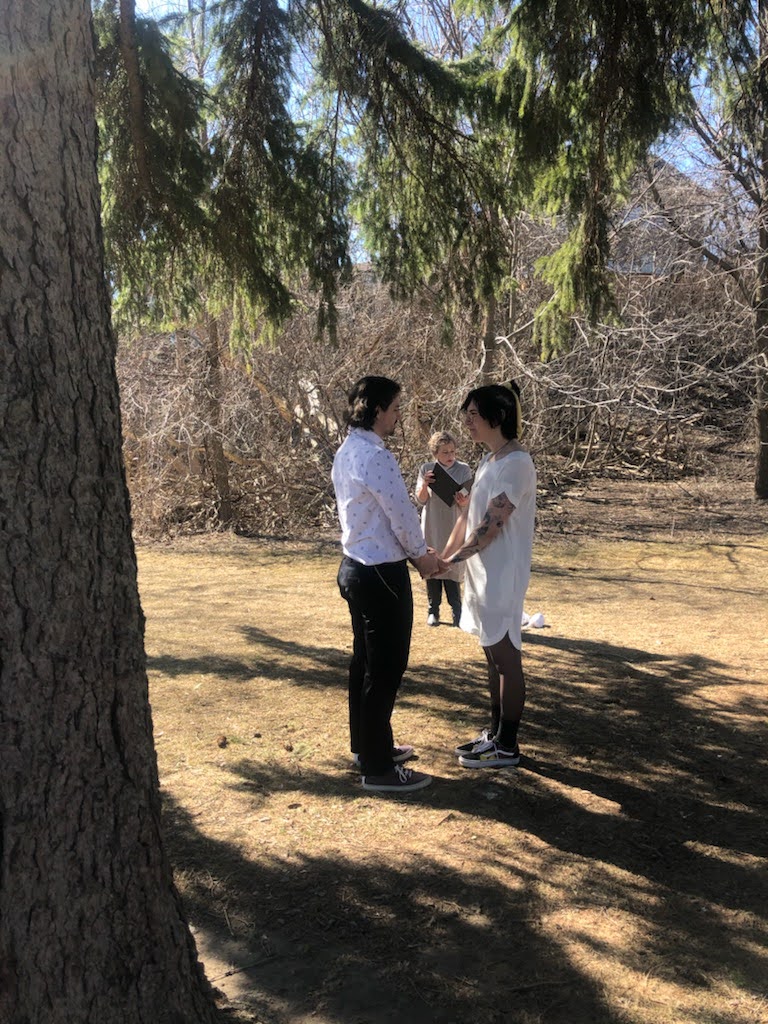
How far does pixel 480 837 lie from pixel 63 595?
2.40 meters

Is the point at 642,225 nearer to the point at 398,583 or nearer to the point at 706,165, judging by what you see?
the point at 706,165

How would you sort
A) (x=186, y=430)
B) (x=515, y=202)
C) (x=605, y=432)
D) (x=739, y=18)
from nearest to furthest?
(x=739, y=18), (x=515, y=202), (x=186, y=430), (x=605, y=432)

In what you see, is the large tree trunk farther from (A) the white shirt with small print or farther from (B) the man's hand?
(B) the man's hand

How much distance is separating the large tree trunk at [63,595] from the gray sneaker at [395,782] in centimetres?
212

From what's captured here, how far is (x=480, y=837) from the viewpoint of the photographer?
4180 mm

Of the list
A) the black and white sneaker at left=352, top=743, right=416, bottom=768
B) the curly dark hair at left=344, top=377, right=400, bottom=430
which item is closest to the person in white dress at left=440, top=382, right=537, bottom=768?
the curly dark hair at left=344, top=377, right=400, bottom=430

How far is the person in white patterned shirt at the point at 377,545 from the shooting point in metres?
4.36

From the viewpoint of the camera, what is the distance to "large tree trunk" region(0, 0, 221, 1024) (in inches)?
94.0

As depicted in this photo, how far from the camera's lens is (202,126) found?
6.68 metres

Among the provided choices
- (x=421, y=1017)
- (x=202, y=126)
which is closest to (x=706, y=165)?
(x=202, y=126)

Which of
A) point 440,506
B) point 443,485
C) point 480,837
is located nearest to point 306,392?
point 440,506

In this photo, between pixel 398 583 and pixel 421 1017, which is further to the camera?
pixel 398 583

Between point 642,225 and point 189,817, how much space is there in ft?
40.3

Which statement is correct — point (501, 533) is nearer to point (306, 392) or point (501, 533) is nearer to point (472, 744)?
point (472, 744)
